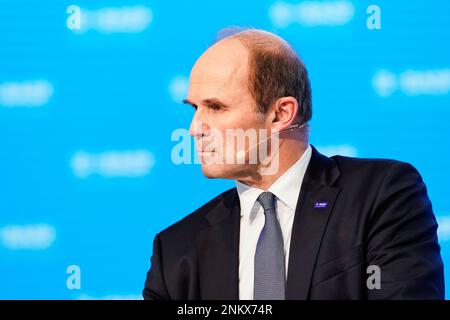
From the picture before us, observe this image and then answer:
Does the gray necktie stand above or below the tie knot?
below

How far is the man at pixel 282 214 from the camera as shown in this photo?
2.11 meters

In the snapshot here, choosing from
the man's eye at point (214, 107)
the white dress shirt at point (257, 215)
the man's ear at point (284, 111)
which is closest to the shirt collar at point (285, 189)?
the white dress shirt at point (257, 215)

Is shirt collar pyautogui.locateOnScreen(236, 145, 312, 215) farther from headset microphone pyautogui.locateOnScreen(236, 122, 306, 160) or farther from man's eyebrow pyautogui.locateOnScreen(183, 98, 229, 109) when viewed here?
man's eyebrow pyautogui.locateOnScreen(183, 98, 229, 109)

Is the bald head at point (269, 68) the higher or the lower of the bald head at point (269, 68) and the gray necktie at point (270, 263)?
the higher

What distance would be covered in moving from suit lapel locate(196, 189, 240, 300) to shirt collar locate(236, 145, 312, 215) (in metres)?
0.04

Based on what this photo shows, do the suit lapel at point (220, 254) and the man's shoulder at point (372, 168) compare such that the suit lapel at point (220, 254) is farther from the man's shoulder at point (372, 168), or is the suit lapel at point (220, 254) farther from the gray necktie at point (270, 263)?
the man's shoulder at point (372, 168)

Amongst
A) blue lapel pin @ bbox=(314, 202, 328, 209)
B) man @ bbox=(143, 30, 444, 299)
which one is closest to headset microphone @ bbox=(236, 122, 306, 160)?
man @ bbox=(143, 30, 444, 299)

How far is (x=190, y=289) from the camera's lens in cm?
227

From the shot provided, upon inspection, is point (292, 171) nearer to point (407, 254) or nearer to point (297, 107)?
point (297, 107)

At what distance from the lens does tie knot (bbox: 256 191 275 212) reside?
89.4 inches

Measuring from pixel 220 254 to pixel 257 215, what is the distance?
0.16m

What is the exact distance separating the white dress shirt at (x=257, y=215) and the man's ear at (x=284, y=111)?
0.12 meters
